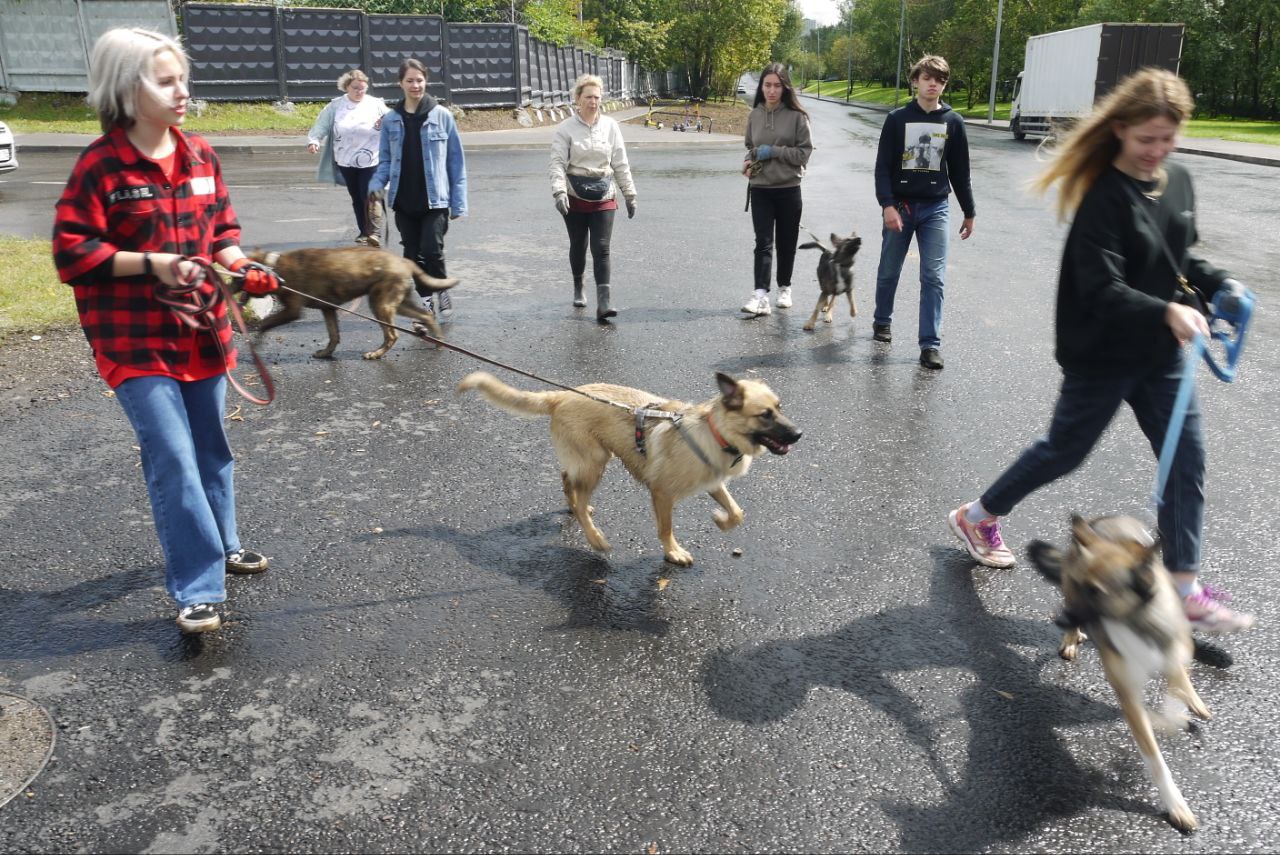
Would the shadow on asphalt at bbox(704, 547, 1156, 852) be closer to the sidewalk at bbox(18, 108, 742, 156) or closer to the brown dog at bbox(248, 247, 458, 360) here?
the brown dog at bbox(248, 247, 458, 360)

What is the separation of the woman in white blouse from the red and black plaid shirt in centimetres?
597

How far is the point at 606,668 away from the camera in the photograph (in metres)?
3.58

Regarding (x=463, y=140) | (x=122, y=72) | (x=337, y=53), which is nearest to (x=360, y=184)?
(x=122, y=72)

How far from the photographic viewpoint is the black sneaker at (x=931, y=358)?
7.30 m

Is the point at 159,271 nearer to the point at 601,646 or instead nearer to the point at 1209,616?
the point at 601,646

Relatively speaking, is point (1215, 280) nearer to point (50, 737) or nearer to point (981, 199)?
point (50, 737)

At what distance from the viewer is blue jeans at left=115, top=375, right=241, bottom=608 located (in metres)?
3.50

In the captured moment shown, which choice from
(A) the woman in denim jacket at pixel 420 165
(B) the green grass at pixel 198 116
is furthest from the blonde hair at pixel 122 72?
(B) the green grass at pixel 198 116

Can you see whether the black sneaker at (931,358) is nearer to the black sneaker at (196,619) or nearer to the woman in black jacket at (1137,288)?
the woman in black jacket at (1137,288)

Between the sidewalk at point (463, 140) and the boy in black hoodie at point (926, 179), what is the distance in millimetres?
19580

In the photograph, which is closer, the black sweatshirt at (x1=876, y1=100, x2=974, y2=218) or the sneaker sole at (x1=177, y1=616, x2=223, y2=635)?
the sneaker sole at (x1=177, y1=616, x2=223, y2=635)

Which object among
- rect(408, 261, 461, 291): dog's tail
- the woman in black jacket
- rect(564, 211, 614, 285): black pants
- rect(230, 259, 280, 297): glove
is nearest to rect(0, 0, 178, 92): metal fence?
rect(564, 211, 614, 285): black pants

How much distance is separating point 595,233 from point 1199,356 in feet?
19.6

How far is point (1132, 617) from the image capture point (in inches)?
105
